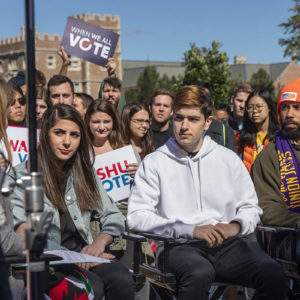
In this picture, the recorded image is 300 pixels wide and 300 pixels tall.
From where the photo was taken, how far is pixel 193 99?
4.42m

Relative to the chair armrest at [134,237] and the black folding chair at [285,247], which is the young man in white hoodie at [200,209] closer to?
the chair armrest at [134,237]

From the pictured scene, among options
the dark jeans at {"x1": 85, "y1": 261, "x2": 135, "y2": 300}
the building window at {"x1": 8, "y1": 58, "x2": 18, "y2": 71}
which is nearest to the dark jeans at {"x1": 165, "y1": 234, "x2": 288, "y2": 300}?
the dark jeans at {"x1": 85, "y1": 261, "x2": 135, "y2": 300}

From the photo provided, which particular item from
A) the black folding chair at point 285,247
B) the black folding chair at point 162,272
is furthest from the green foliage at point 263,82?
the black folding chair at point 162,272

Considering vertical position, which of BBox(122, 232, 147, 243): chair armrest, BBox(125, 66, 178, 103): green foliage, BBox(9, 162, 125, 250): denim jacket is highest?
BBox(125, 66, 178, 103): green foliage

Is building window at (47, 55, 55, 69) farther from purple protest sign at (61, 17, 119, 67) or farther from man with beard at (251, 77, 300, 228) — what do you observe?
man with beard at (251, 77, 300, 228)

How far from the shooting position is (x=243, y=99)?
27.5 feet

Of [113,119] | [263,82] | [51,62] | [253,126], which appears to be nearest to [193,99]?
[113,119]

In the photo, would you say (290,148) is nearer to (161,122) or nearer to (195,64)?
(161,122)

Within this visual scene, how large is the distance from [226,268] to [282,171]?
116 cm

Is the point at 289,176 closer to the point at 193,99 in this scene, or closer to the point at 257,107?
the point at 193,99

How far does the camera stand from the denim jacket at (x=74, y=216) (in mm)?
3834

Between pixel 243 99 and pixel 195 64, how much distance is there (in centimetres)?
2570

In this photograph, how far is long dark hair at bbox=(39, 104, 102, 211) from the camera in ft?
13.3

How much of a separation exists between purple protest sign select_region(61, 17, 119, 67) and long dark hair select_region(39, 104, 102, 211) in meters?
3.97
